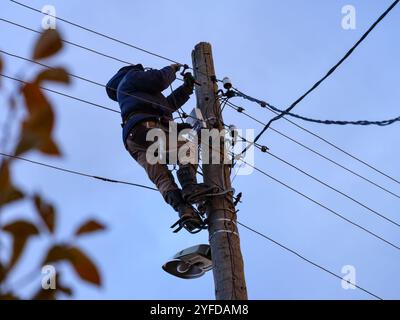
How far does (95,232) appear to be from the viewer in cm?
117

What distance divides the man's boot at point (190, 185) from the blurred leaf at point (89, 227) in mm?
4249

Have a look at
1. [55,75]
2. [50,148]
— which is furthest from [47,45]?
[50,148]

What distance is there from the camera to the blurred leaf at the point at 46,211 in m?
1.15

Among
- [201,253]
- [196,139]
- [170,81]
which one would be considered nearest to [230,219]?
[201,253]

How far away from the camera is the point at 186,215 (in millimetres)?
5426

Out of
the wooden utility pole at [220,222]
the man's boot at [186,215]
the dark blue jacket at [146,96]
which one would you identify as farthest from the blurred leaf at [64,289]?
the dark blue jacket at [146,96]

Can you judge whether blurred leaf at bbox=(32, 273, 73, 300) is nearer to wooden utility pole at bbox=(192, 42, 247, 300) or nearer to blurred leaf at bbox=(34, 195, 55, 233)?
blurred leaf at bbox=(34, 195, 55, 233)

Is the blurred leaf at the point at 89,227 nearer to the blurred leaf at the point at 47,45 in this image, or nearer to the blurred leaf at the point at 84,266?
the blurred leaf at the point at 84,266

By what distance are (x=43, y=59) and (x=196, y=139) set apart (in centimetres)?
479

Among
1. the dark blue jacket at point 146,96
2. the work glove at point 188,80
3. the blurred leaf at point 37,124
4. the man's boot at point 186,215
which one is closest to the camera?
the blurred leaf at point 37,124

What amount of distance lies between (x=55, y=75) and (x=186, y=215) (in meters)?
4.29

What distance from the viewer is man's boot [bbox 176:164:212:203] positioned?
17.8 ft
